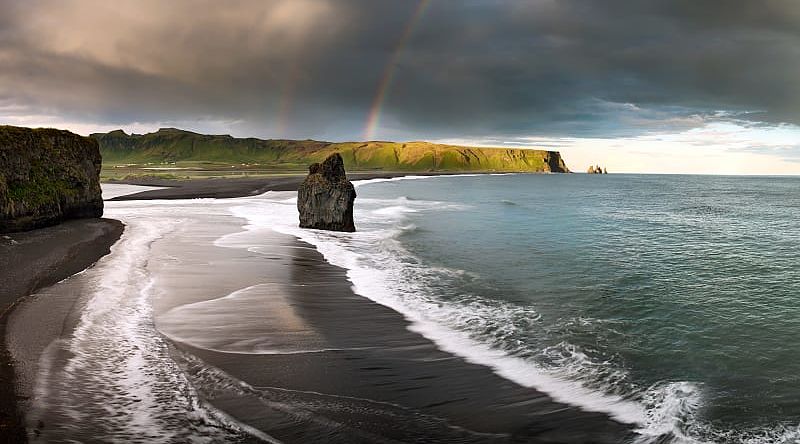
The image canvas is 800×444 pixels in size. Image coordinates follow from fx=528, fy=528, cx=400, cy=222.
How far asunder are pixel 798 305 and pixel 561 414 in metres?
13.7

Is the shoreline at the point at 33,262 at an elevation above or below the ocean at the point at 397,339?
above

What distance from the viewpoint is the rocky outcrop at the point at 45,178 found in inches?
1098

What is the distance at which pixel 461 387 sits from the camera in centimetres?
942

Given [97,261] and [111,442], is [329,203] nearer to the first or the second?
[97,261]

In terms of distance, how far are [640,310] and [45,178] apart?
33336mm

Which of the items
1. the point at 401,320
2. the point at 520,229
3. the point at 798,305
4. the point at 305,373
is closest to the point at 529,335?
the point at 401,320

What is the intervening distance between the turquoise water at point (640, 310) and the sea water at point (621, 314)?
52 millimetres

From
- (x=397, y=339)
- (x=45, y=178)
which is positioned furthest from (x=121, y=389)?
(x=45, y=178)

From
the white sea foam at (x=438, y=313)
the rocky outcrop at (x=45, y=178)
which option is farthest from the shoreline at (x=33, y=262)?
the white sea foam at (x=438, y=313)

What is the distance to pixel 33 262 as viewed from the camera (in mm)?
19344

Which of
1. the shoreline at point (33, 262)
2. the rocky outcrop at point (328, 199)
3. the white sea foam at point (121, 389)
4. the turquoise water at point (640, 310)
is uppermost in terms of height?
the rocky outcrop at point (328, 199)

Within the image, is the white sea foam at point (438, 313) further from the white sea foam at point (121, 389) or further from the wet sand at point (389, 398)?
the white sea foam at point (121, 389)

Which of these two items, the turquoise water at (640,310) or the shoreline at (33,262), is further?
the turquoise water at (640,310)

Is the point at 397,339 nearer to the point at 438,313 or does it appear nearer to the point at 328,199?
the point at 438,313
